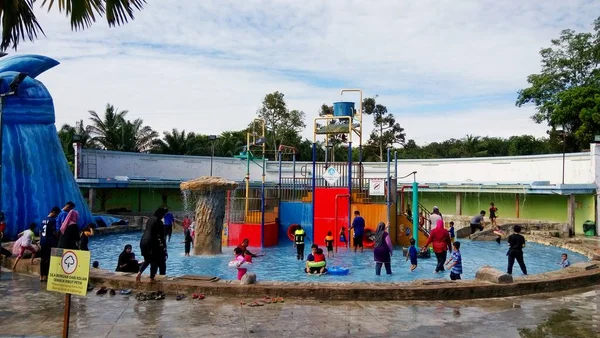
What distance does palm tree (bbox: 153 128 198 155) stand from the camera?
44.3 m

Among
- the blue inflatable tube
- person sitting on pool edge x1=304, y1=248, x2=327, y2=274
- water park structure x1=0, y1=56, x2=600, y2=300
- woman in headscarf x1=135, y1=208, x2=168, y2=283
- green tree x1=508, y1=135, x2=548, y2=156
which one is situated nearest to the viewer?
woman in headscarf x1=135, y1=208, x2=168, y2=283

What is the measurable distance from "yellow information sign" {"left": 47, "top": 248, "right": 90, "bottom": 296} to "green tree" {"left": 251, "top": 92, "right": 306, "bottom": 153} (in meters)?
42.3

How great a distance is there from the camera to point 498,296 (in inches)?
411

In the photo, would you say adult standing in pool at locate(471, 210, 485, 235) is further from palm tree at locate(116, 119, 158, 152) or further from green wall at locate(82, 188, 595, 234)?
palm tree at locate(116, 119, 158, 152)

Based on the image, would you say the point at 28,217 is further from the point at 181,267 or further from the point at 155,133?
the point at 155,133

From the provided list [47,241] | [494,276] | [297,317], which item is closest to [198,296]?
[297,317]

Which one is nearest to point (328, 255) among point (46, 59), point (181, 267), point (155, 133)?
point (181, 267)

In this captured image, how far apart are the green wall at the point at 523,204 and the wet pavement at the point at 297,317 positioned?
18.1m

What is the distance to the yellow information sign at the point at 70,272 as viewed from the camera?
256 inches

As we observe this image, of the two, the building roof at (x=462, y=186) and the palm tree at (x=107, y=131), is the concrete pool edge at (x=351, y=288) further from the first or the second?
the palm tree at (x=107, y=131)

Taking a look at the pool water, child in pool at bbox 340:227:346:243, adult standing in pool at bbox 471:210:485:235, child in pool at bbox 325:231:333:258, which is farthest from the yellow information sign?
adult standing in pool at bbox 471:210:485:235

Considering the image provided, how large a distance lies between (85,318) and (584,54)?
42323 mm

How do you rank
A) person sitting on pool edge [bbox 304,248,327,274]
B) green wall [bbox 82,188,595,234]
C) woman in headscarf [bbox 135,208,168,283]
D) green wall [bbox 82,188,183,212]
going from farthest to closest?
green wall [bbox 82,188,183,212] → green wall [bbox 82,188,595,234] → person sitting on pool edge [bbox 304,248,327,274] → woman in headscarf [bbox 135,208,168,283]

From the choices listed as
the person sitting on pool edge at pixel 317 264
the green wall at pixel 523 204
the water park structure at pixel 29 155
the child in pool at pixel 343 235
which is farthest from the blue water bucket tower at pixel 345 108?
the green wall at pixel 523 204
